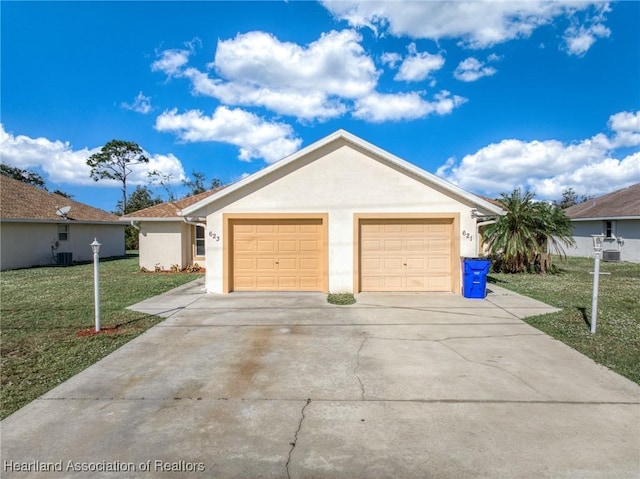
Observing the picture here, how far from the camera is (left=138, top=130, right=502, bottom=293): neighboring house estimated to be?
1110 centimetres

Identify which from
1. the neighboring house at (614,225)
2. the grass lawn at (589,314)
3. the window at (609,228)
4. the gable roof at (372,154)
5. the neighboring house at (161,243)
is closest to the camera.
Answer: the grass lawn at (589,314)

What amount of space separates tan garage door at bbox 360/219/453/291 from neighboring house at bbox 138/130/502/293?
0.03 metres

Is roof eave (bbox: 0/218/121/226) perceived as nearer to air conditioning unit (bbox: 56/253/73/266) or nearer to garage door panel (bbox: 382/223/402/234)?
air conditioning unit (bbox: 56/253/73/266)

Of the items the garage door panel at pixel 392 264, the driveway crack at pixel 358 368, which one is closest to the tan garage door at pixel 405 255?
the garage door panel at pixel 392 264

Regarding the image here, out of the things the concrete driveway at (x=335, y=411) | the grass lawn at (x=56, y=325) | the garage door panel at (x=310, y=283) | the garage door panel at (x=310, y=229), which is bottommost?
the concrete driveway at (x=335, y=411)

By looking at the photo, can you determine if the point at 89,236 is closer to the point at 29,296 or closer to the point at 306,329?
the point at 29,296

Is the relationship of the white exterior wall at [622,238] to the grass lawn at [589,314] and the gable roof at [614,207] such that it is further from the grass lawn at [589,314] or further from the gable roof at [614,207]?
the grass lawn at [589,314]

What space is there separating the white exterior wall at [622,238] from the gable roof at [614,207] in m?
0.54

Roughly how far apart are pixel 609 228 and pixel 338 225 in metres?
20.1

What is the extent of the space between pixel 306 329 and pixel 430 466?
14.4ft

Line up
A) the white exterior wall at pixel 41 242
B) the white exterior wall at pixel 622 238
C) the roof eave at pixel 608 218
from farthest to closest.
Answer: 1. the white exterior wall at pixel 622 238
2. the roof eave at pixel 608 218
3. the white exterior wall at pixel 41 242

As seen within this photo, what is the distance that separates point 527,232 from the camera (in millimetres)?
15820

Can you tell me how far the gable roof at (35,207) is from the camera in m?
19.0

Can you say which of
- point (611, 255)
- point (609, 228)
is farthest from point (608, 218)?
point (611, 255)
